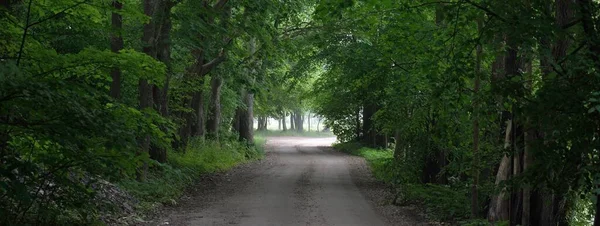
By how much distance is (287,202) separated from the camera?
15.5 meters

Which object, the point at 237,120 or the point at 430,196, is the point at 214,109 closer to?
the point at 237,120

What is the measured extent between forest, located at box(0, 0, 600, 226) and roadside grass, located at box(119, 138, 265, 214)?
0.09 m

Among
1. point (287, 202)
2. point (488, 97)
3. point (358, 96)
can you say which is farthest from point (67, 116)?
point (358, 96)

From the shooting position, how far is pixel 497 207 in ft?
37.6

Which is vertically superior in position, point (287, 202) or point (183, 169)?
point (183, 169)

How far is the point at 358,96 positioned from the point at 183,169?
333 inches

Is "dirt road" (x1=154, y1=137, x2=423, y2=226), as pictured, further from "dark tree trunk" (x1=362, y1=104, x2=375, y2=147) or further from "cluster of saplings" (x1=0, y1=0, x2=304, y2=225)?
"dark tree trunk" (x1=362, y1=104, x2=375, y2=147)

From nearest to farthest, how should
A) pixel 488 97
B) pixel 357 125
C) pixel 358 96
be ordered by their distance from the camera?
pixel 488 97
pixel 358 96
pixel 357 125

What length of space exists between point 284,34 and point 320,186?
9.24 m

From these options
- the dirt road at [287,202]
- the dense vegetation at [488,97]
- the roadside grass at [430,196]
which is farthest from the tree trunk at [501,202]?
the dirt road at [287,202]

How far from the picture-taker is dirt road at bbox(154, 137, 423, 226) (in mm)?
12797

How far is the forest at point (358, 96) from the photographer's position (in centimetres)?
646

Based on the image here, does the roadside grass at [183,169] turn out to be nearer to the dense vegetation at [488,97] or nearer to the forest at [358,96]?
the forest at [358,96]

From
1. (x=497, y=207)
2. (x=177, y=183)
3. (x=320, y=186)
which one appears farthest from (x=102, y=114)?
(x=320, y=186)
